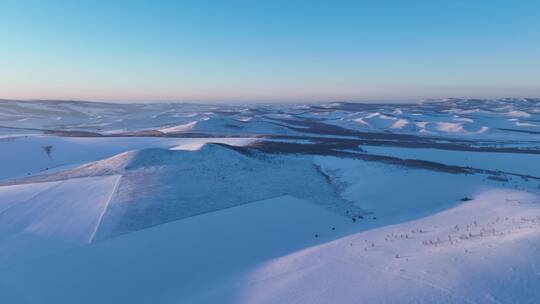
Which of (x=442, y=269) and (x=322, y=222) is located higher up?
(x=442, y=269)

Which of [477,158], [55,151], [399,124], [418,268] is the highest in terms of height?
[418,268]

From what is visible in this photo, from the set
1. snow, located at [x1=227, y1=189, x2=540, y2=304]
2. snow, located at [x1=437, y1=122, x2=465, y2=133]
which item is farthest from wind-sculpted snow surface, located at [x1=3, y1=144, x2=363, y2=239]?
snow, located at [x1=437, y1=122, x2=465, y2=133]

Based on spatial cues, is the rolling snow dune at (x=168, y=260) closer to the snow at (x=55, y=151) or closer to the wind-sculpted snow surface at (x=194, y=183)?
the wind-sculpted snow surface at (x=194, y=183)

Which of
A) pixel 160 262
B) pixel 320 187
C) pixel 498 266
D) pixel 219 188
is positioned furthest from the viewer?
pixel 320 187

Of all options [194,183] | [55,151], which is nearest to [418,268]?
[194,183]

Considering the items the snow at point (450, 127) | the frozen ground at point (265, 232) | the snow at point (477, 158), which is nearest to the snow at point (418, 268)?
the frozen ground at point (265, 232)

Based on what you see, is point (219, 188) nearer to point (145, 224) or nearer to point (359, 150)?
point (145, 224)

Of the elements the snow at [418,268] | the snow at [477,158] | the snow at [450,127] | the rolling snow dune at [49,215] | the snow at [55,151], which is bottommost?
the snow at [450,127]

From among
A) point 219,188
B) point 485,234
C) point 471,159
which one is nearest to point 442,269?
point 485,234

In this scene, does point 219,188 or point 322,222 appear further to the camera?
point 219,188

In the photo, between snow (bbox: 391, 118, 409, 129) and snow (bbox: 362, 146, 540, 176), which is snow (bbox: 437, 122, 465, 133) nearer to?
snow (bbox: 391, 118, 409, 129)

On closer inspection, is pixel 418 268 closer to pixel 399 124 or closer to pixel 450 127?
pixel 450 127
